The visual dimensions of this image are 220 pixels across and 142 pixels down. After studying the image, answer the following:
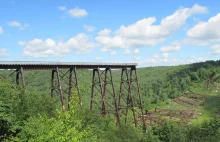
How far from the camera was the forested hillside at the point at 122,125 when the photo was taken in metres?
15.8

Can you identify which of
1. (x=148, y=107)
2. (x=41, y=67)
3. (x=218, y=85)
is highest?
(x=41, y=67)

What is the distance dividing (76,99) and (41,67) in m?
10.8

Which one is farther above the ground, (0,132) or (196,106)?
(0,132)

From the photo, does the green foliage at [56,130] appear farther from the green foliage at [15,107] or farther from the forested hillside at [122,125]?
the green foliage at [15,107]

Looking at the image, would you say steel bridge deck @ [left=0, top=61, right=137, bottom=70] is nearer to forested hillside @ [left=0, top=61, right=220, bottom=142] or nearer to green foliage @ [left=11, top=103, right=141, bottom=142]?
forested hillside @ [left=0, top=61, right=220, bottom=142]

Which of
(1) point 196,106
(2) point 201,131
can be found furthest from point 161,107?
(2) point 201,131

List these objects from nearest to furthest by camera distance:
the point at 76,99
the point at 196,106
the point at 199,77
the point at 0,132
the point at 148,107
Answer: the point at 76,99
the point at 0,132
the point at 196,106
the point at 148,107
the point at 199,77

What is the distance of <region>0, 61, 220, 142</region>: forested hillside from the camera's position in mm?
15820

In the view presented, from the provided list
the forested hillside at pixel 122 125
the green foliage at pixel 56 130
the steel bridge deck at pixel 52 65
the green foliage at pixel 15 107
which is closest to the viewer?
the green foliage at pixel 56 130

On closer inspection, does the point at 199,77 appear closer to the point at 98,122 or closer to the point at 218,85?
the point at 218,85

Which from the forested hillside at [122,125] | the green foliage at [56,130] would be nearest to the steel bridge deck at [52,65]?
the forested hillside at [122,125]

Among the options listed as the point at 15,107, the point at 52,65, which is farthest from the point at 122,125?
the point at 15,107

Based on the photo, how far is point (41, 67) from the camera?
1037 inches

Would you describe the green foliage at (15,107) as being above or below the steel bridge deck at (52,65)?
below
